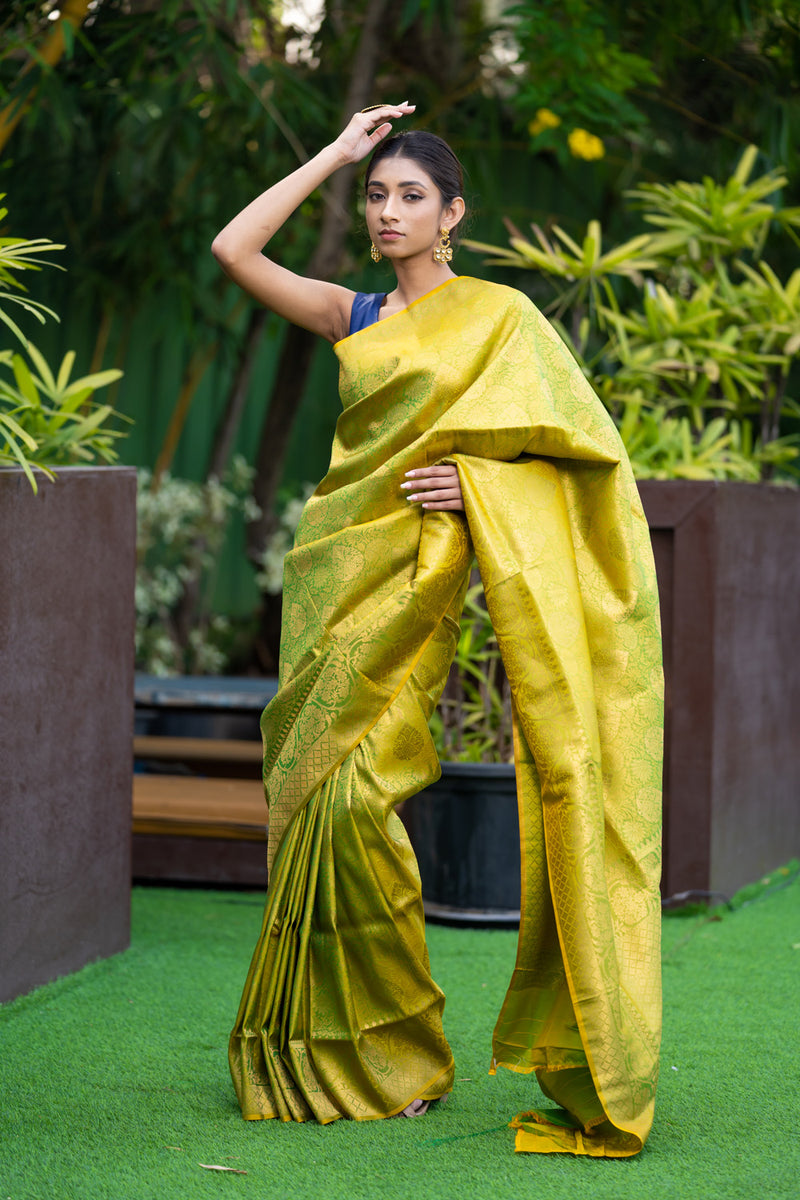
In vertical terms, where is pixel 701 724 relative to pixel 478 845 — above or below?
above

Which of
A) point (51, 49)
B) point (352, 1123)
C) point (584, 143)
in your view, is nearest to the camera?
point (352, 1123)

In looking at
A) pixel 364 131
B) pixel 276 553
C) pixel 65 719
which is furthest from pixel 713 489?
pixel 276 553

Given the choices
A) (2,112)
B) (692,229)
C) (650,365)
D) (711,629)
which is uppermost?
(2,112)

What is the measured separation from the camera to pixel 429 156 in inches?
91.6

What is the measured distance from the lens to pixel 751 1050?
262 cm

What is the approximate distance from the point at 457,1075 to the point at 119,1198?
0.74 metres

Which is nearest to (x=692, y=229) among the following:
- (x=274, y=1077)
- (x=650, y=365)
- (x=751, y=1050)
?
(x=650, y=365)

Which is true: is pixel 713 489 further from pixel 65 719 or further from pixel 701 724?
pixel 65 719

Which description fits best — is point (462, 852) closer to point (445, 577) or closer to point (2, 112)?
point (445, 577)

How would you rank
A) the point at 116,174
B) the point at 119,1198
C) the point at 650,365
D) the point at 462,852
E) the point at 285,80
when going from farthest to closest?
the point at 116,174 < the point at 285,80 < the point at 650,365 < the point at 462,852 < the point at 119,1198

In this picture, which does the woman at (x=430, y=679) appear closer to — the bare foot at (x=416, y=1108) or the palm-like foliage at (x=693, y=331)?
the bare foot at (x=416, y=1108)

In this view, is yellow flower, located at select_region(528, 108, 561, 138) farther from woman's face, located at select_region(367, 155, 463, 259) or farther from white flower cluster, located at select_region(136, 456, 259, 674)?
woman's face, located at select_region(367, 155, 463, 259)

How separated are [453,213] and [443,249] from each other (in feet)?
0.21

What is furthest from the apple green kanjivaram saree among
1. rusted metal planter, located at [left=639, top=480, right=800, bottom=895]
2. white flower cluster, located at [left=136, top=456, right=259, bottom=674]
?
white flower cluster, located at [left=136, top=456, right=259, bottom=674]
